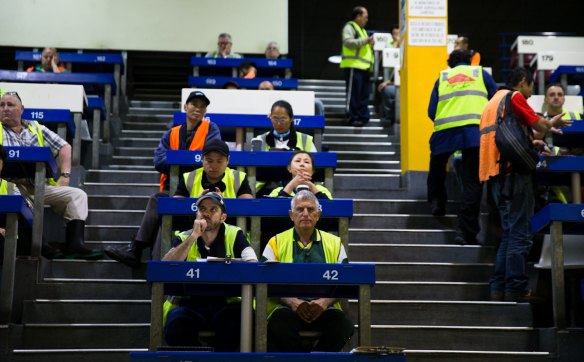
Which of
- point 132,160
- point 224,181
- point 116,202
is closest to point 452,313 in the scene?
point 224,181

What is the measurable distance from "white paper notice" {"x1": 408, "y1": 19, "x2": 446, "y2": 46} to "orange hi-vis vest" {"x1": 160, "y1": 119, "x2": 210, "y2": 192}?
2471mm

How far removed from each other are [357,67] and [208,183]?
457 cm

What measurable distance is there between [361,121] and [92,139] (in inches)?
110

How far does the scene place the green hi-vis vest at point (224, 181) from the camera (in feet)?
20.4

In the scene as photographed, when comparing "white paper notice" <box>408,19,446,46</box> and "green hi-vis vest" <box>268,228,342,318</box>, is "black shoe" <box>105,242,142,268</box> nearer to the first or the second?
"green hi-vis vest" <box>268,228,342,318</box>

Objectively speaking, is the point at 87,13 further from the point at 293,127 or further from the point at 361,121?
the point at 293,127

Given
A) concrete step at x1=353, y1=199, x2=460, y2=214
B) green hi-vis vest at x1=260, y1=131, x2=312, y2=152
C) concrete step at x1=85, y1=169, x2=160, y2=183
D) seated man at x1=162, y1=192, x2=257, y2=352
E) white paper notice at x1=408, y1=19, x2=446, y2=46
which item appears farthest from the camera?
white paper notice at x1=408, y1=19, x2=446, y2=46

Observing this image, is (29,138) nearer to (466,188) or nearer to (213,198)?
(213,198)

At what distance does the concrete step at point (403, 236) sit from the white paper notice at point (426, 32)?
2205 mm

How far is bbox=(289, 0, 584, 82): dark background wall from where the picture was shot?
17.2 meters

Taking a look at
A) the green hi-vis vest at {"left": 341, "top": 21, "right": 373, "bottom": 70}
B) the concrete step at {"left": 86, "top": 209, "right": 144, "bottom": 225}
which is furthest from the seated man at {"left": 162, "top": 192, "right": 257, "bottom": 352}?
the green hi-vis vest at {"left": 341, "top": 21, "right": 373, "bottom": 70}

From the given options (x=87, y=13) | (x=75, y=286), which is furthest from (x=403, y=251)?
(x=87, y=13)

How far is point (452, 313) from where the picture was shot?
6.29 m

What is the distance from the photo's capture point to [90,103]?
8.67 m
